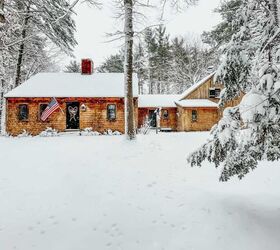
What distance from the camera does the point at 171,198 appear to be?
7.67 m

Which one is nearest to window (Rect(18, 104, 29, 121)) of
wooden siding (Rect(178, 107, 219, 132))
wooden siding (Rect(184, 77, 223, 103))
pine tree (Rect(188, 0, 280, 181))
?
wooden siding (Rect(178, 107, 219, 132))

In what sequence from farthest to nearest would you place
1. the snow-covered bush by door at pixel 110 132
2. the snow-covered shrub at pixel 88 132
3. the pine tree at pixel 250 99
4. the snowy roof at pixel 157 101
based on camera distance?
the snowy roof at pixel 157 101
the snow-covered bush by door at pixel 110 132
the snow-covered shrub at pixel 88 132
the pine tree at pixel 250 99

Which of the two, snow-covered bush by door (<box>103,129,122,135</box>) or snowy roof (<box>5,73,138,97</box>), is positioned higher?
snowy roof (<box>5,73,138,97</box>)

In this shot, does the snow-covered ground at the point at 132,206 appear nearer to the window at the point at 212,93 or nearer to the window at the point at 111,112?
the window at the point at 111,112

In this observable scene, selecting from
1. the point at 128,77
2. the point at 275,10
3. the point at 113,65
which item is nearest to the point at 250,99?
the point at 275,10

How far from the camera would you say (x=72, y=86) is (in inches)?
928

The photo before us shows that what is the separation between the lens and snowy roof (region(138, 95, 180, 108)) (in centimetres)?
2875

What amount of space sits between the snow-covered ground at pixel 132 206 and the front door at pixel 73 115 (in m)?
12.4

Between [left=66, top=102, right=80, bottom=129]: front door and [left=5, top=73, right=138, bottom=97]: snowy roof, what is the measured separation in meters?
1.33

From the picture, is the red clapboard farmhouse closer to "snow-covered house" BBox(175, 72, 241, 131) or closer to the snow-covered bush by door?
the snow-covered bush by door

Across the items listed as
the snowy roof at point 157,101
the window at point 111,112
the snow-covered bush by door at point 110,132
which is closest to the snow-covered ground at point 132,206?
the snow-covered bush by door at point 110,132

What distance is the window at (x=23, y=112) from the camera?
22.2 m

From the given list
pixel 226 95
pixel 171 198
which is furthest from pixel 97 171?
pixel 226 95

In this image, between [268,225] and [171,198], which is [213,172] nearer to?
[171,198]
